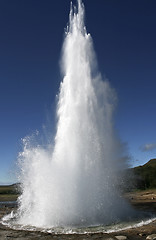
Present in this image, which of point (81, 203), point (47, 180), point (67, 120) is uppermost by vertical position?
point (67, 120)

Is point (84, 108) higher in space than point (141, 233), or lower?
higher

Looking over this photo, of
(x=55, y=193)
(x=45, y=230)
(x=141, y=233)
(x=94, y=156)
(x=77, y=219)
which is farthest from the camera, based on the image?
(x=94, y=156)

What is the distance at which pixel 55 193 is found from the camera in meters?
16.1

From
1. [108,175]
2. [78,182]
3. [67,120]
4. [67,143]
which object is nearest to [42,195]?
[78,182]

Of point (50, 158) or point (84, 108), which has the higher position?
point (84, 108)

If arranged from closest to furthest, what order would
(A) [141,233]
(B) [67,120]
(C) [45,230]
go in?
(A) [141,233] < (C) [45,230] < (B) [67,120]

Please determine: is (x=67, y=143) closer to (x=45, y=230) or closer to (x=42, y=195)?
(x=42, y=195)

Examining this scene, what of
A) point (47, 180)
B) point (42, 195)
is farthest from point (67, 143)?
point (42, 195)

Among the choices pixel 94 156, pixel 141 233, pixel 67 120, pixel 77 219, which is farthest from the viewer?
pixel 67 120

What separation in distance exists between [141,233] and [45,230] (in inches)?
257

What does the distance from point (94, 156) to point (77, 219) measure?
5.78 m

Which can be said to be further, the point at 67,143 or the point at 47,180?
the point at 67,143

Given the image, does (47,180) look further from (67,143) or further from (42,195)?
(67,143)

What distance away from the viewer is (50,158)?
18859mm
